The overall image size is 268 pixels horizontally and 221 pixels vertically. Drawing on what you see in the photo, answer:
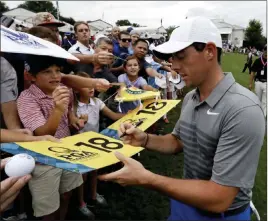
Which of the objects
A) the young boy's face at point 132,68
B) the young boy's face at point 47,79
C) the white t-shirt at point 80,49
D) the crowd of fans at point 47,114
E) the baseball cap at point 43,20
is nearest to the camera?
the crowd of fans at point 47,114

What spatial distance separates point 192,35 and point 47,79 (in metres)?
1.60

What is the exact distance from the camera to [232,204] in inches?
70.4

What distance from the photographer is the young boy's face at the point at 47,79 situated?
2865 millimetres

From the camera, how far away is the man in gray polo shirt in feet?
5.31

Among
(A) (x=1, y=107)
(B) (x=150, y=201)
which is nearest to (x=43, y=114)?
(A) (x=1, y=107)

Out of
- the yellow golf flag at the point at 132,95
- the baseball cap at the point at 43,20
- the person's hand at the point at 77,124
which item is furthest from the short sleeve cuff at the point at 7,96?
the baseball cap at the point at 43,20

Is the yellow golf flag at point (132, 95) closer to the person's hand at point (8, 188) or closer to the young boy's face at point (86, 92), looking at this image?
the young boy's face at point (86, 92)

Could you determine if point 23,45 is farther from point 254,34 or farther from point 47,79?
point 254,34

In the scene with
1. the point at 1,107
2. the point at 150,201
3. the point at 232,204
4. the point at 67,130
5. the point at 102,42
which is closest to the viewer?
the point at 232,204

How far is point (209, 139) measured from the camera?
177 cm

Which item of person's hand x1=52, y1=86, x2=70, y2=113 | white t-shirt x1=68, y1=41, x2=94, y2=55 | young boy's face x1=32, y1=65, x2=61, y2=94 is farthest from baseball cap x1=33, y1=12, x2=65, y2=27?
person's hand x1=52, y1=86, x2=70, y2=113

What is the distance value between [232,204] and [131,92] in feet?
8.91

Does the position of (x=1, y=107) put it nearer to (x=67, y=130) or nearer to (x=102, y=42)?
(x=67, y=130)

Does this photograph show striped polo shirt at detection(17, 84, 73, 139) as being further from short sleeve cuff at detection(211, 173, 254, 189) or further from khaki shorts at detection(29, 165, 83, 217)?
short sleeve cuff at detection(211, 173, 254, 189)
